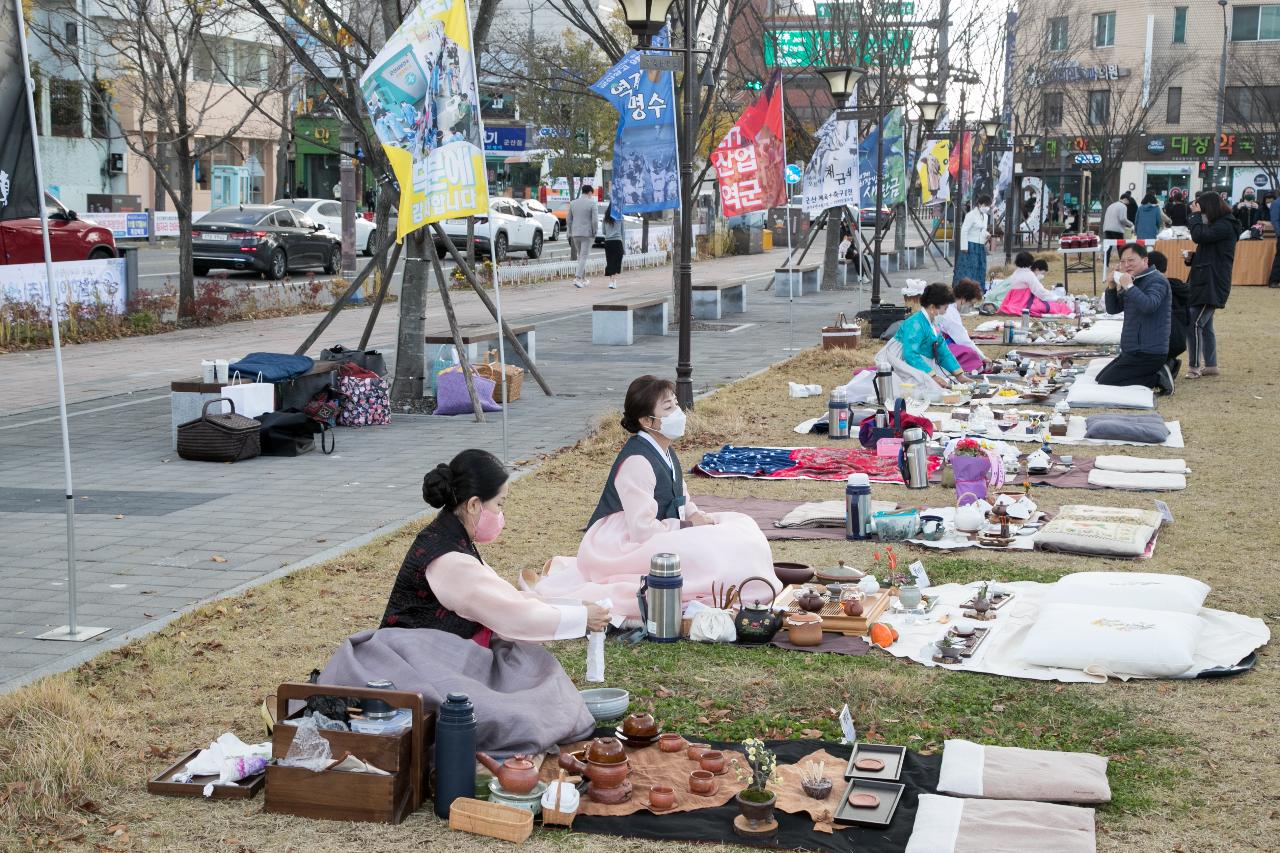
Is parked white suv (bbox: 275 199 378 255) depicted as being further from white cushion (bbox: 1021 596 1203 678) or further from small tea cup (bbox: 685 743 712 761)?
small tea cup (bbox: 685 743 712 761)

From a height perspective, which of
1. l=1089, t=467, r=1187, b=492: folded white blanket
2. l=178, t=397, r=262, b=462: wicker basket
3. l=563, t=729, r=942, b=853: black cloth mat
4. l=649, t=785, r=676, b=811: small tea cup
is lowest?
l=563, t=729, r=942, b=853: black cloth mat

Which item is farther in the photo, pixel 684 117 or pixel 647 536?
pixel 684 117

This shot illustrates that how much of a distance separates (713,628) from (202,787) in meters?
2.66

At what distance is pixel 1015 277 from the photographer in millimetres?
22078

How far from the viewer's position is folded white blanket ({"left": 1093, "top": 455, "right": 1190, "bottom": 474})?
10977 mm

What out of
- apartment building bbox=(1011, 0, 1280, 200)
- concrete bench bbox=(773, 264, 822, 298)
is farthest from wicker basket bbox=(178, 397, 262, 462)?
apartment building bbox=(1011, 0, 1280, 200)

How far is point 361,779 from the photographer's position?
4906 mm

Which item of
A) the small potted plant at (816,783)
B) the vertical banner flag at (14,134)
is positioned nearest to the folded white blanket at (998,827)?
the small potted plant at (816,783)

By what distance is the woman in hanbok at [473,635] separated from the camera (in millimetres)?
5293

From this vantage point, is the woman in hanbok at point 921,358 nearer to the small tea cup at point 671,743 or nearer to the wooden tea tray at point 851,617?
the wooden tea tray at point 851,617

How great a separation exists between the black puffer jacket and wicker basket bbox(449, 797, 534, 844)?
512 inches

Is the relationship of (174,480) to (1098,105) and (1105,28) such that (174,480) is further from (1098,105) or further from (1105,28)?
(1105,28)

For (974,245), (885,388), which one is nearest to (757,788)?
(885,388)

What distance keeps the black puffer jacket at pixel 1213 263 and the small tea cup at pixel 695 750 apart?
477 inches
